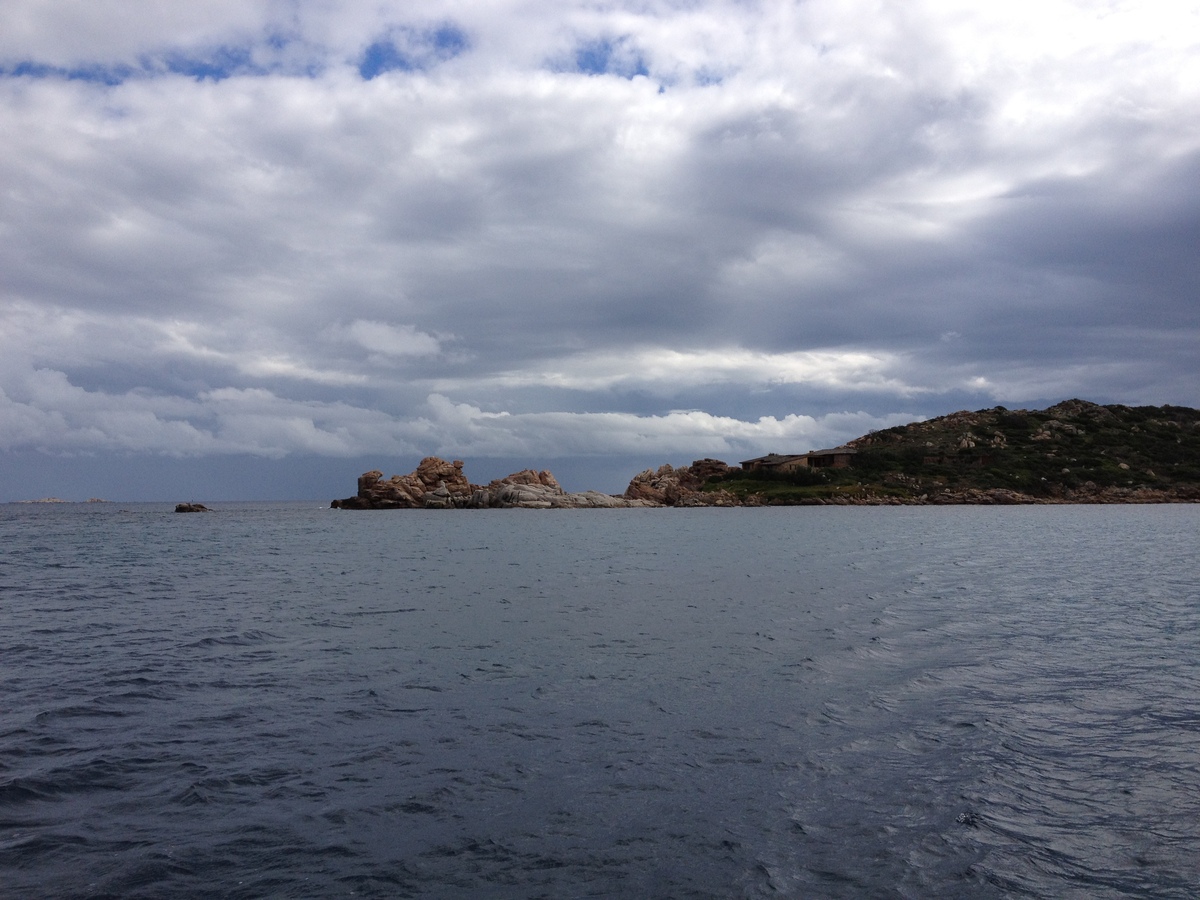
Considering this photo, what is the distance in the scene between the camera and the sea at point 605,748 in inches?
458

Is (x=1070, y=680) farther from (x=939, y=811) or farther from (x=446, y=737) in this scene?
(x=446, y=737)

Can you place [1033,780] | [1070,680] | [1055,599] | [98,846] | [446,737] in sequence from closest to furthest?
[98,846] < [1033,780] < [446,737] < [1070,680] < [1055,599]

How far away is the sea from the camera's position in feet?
38.2

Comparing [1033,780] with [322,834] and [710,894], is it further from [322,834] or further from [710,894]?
[322,834]

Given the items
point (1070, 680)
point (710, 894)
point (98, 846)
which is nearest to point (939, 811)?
point (710, 894)

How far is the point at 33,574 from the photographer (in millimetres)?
57250

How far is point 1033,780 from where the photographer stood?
15008mm

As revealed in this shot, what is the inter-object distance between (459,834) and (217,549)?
79.2 m

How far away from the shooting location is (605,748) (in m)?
17.1

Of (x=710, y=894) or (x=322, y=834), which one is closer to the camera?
(x=710, y=894)

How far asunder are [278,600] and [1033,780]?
124ft

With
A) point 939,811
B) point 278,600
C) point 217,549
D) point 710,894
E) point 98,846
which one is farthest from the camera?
point 217,549

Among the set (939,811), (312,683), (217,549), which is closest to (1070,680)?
(939,811)

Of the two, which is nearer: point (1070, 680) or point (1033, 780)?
point (1033, 780)
